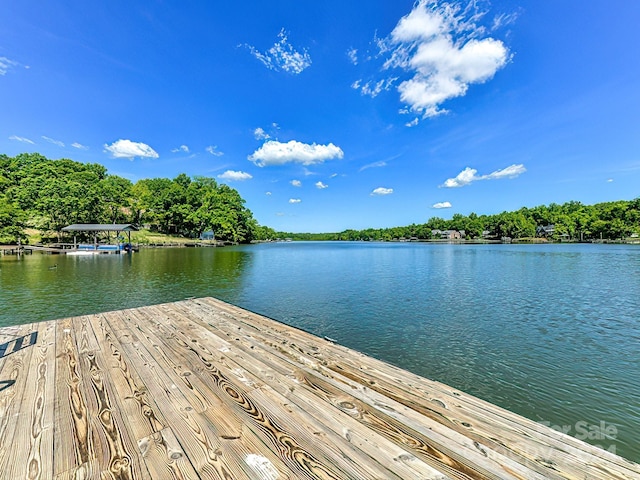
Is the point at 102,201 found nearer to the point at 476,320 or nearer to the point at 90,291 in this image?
the point at 90,291

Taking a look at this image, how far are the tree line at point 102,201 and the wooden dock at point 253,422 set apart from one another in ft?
149

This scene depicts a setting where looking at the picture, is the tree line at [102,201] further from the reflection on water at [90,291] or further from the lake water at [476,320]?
the lake water at [476,320]

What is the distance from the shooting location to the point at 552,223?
10119cm

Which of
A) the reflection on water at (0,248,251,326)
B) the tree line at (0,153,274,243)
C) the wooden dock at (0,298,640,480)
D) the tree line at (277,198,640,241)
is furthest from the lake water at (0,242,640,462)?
the tree line at (277,198,640,241)

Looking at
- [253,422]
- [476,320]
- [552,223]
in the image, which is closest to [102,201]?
[476,320]

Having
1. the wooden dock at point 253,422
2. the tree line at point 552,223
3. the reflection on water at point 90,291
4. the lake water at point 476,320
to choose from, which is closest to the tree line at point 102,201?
the reflection on water at point 90,291

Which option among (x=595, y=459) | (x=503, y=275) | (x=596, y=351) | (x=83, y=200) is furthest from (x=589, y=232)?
(x=83, y=200)

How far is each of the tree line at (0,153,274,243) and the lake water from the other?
34232mm

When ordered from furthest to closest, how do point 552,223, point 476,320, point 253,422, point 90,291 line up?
point 552,223 < point 90,291 < point 476,320 < point 253,422

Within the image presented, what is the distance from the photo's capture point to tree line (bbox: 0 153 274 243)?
135ft

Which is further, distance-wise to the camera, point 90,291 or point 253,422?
point 90,291

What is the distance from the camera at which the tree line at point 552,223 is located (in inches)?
3000

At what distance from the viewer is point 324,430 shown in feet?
6.77

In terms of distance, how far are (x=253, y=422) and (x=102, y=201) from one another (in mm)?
61968
